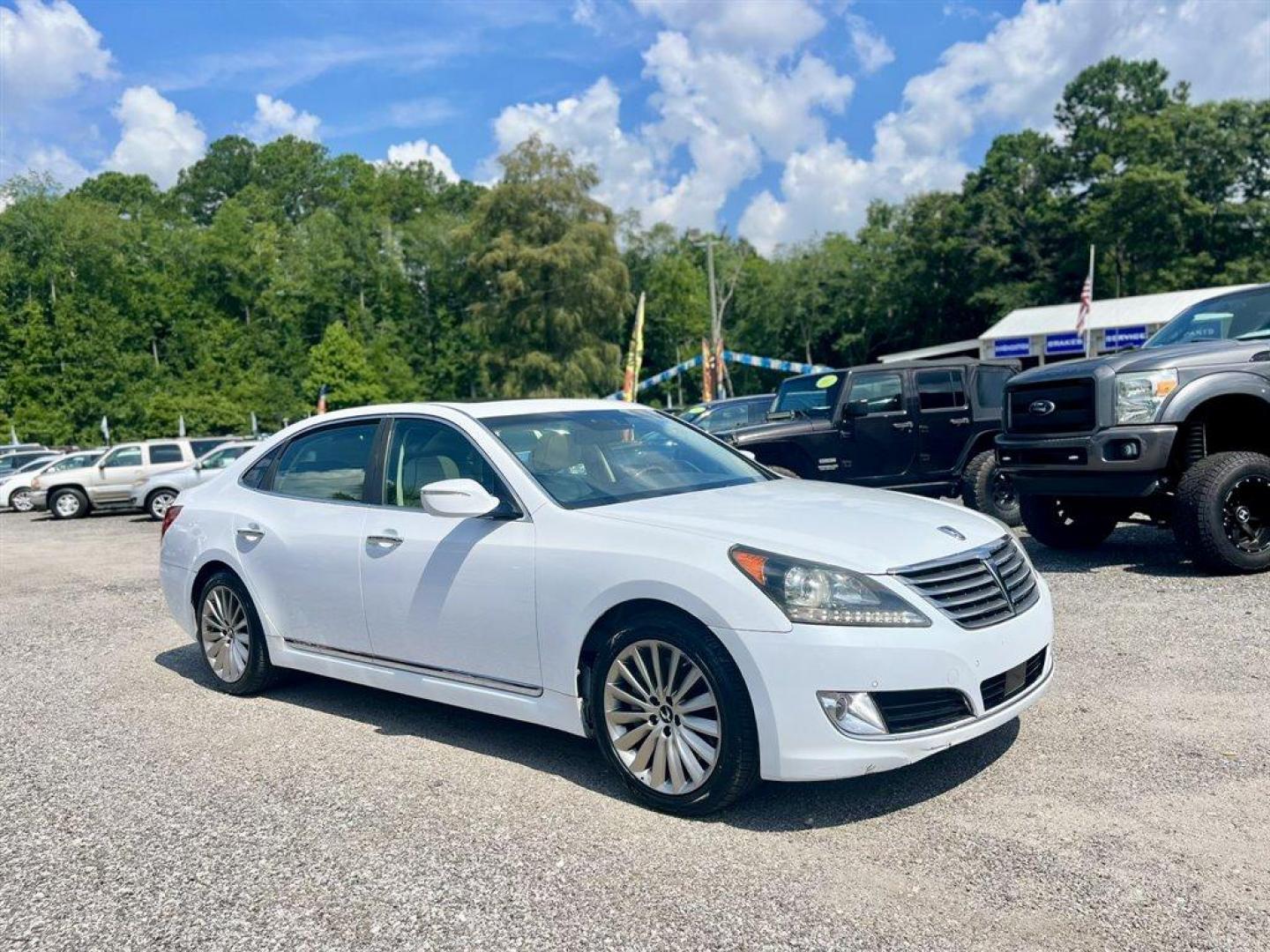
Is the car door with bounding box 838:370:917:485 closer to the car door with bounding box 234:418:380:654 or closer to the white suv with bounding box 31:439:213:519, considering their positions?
the car door with bounding box 234:418:380:654

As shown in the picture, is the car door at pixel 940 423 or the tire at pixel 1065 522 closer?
the tire at pixel 1065 522

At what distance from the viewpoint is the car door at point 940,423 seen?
39.2 feet

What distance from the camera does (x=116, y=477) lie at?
23484 millimetres

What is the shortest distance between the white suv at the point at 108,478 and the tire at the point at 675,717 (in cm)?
2150

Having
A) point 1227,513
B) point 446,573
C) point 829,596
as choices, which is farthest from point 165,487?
point 829,596

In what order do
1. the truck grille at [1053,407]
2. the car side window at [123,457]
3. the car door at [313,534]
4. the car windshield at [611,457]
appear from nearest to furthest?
the car windshield at [611,457] < the car door at [313,534] < the truck grille at [1053,407] < the car side window at [123,457]

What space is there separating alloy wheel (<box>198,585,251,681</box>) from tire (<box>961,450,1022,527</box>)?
806 cm

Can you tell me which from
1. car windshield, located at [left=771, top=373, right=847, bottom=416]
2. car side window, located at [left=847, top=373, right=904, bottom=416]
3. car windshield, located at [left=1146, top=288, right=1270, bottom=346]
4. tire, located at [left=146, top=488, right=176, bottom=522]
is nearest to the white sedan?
car windshield, located at [left=1146, top=288, right=1270, bottom=346]

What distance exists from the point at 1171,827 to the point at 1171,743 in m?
0.93

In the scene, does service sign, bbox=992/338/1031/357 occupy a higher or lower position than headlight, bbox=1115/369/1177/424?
higher

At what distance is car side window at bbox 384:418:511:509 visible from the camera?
16.5 ft

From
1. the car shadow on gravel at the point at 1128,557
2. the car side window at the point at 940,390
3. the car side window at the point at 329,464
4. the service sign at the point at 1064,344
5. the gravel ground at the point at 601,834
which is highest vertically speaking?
the service sign at the point at 1064,344

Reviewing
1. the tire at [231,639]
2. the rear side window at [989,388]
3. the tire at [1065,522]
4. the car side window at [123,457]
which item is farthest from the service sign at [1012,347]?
the tire at [231,639]

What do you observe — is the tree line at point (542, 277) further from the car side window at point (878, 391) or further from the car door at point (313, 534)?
the car door at point (313, 534)
